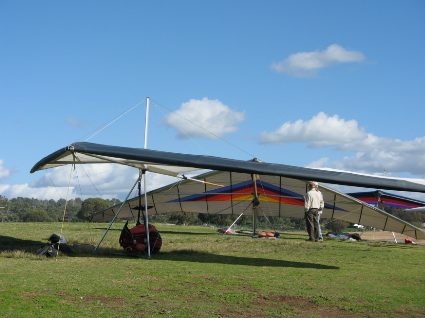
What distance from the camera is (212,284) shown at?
7234mm

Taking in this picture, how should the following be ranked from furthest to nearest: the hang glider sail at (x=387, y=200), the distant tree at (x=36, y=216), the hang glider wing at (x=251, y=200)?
the distant tree at (x=36, y=216) → the hang glider sail at (x=387, y=200) → the hang glider wing at (x=251, y=200)

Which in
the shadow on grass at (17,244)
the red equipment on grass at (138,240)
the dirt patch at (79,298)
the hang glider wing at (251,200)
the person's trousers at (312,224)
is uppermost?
the hang glider wing at (251,200)

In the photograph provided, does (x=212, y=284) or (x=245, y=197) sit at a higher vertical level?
(x=245, y=197)

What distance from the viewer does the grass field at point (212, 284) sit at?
19.0ft

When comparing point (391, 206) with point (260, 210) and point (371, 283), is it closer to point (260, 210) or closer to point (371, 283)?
point (260, 210)

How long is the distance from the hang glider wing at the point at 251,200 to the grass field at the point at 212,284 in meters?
5.11

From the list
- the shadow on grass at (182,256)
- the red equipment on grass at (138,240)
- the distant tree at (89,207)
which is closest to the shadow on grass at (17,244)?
the shadow on grass at (182,256)

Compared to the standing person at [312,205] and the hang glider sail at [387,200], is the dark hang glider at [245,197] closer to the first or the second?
the standing person at [312,205]

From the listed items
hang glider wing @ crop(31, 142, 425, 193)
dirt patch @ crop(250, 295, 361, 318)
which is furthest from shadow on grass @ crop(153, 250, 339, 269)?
dirt patch @ crop(250, 295, 361, 318)

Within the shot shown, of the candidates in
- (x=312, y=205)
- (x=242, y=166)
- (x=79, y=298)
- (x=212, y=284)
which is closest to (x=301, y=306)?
(x=212, y=284)

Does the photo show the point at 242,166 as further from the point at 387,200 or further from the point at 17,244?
the point at 387,200

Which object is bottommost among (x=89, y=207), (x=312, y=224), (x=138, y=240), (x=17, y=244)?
(x=17, y=244)

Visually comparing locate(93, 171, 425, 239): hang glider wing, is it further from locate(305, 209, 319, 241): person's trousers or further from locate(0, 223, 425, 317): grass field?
locate(0, 223, 425, 317): grass field

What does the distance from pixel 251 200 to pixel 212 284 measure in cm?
1089
